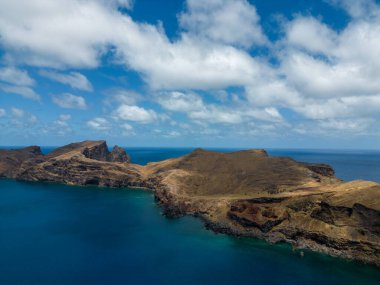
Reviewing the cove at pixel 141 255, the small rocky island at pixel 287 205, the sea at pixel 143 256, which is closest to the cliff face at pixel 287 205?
the small rocky island at pixel 287 205

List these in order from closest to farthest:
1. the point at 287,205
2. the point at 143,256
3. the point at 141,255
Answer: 1. the point at 143,256
2. the point at 141,255
3. the point at 287,205

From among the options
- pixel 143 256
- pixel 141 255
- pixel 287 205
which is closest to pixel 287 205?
pixel 287 205

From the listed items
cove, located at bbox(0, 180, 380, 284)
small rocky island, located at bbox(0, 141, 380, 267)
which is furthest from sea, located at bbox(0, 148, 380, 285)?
small rocky island, located at bbox(0, 141, 380, 267)

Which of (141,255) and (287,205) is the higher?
(287,205)

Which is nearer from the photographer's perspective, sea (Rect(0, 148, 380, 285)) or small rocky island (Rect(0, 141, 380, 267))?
sea (Rect(0, 148, 380, 285))

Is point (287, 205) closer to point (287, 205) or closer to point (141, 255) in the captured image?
point (287, 205)

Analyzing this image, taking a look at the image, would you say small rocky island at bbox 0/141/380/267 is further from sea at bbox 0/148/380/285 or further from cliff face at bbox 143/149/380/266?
sea at bbox 0/148/380/285

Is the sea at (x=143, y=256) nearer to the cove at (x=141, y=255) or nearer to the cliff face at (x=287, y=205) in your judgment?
the cove at (x=141, y=255)

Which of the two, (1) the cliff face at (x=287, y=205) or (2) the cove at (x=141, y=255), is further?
(1) the cliff face at (x=287, y=205)

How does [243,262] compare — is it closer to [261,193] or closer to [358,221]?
[358,221]
